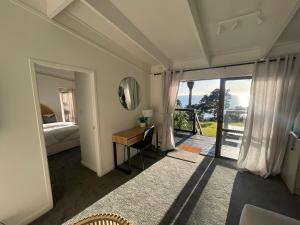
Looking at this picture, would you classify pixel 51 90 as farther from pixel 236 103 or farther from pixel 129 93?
pixel 236 103

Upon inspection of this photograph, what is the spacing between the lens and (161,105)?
12.4 feet

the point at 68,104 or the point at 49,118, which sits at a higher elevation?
the point at 68,104

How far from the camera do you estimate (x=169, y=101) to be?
3.47 metres

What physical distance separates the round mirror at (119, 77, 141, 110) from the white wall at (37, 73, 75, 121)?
3.56 metres

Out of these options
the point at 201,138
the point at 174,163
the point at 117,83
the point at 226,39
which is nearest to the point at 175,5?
the point at 226,39

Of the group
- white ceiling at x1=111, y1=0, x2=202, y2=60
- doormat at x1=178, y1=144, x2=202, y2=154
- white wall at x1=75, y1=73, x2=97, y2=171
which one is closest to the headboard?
white wall at x1=75, y1=73, x2=97, y2=171

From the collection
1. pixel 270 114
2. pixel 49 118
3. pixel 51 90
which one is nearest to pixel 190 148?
pixel 270 114

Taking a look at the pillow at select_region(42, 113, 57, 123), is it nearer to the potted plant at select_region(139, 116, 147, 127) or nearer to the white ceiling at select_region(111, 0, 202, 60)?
the potted plant at select_region(139, 116, 147, 127)

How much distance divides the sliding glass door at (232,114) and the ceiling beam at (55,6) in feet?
9.75

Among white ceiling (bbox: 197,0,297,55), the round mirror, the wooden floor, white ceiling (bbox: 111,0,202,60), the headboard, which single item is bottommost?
the wooden floor

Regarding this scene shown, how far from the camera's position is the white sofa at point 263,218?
1.01 meters

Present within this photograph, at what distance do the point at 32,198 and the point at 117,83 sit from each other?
2.16 meters

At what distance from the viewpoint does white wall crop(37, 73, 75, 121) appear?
4.67 metres

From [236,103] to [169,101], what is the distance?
1.49m
